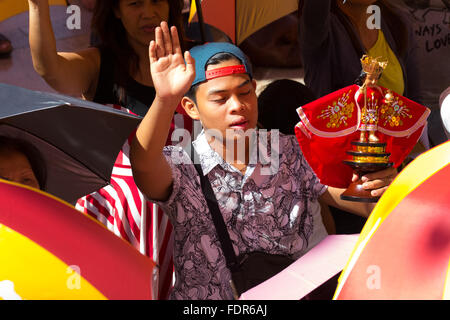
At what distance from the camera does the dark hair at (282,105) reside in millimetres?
2439

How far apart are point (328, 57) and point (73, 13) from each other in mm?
1059

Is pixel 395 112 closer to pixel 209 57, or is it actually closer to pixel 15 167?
pixel 209 57

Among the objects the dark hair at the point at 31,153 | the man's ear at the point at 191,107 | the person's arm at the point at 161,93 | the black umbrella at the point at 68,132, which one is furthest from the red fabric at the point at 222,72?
the dark hair at the point at 31,153

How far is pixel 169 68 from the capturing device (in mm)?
1578

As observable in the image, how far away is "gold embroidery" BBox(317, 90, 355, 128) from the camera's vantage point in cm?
183

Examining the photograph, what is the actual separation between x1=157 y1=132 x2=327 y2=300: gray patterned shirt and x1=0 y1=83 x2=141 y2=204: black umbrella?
0.22 metres

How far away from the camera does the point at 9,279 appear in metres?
1.21

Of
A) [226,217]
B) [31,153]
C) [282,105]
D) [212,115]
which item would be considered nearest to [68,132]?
[31,153]

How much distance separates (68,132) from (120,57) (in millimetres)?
678

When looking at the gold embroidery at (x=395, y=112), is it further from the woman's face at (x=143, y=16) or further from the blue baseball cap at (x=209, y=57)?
the woman's face at (x=143, y=16)

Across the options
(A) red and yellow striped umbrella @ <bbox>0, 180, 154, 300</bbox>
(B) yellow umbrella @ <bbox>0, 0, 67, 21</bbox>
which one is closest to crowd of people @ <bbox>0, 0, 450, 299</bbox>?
(B) yellow umbrella @ <bbox>0, 0, 67, 21</bbox>

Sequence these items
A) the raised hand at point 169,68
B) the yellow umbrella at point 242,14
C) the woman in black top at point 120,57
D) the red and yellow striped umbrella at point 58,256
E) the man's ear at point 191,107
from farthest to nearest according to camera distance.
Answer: the yellow umbrella at point 242,14, the woman in black top at point 120,57, the man's ear at point 191,107, the raised hand at point 169,68, the red and yellow striped umbrella at point 58,256
